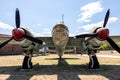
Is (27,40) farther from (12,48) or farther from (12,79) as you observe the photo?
(12,48)

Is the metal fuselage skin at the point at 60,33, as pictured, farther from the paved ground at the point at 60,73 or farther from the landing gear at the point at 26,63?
the landing gear at the point at 26,63

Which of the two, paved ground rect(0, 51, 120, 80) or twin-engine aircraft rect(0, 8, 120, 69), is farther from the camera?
twin-engine aircraft rect(0, 8, 120, 69)

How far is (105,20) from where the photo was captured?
63.6 feet

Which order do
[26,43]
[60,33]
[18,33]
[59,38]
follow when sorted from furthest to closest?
[59,38] < [60,33] < [26,43] < [18,33]

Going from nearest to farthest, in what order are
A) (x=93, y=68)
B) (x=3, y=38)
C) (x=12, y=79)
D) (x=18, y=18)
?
(x=12, y=79)
(x=18, y=18)
(x=93, y=68)
(x=3, y=38)

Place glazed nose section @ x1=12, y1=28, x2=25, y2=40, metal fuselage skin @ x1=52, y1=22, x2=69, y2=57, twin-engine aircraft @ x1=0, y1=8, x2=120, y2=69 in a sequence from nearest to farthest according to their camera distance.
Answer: glazed nose section @ x1=12, y1=28, x2=25, y2=40 → twin-engine aircraft @ x1=0, y1=8, x2=120, y2=69 → metal fuselage skin @ x1=52, y1=22, x2=69, y2=57

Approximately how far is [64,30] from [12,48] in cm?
5135

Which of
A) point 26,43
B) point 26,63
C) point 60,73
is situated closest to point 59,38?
point 26,43

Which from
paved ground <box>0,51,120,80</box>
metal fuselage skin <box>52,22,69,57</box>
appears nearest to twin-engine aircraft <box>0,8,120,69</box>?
metal fuselage skin <box>52,22,69,57</box>

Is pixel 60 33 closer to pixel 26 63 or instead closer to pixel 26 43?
pixel 26 43

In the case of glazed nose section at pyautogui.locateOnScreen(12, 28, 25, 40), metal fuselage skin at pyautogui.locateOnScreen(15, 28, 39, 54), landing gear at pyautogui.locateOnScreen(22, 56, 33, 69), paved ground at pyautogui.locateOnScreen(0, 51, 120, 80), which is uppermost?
glazed nose section at pyautogui.locateOnScreen(12, 28, 25, 40)

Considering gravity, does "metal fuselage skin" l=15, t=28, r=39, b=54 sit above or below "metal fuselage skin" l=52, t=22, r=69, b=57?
below

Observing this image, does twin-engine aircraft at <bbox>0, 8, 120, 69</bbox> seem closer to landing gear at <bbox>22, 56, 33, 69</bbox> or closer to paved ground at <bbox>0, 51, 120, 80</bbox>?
landing gear at <bbox>22, 56, 33, 69</bbox>

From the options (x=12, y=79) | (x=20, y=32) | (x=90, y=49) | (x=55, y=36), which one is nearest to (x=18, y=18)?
(x=20, y=32)
